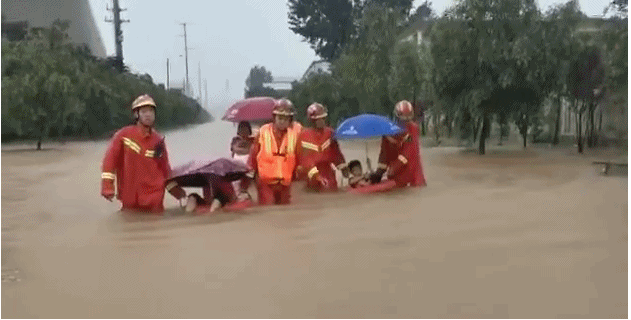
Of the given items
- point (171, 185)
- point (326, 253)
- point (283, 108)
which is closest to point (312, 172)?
point (283, 108)

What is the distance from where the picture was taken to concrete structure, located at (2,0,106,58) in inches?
184

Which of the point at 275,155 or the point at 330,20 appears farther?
the point at 330,20

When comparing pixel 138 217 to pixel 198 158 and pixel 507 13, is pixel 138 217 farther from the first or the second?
pixel 507 13

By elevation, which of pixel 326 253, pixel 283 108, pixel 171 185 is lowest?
pixel 326 253

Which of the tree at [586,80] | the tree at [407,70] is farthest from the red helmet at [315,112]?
the tree at [407,70]

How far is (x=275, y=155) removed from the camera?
232 inches

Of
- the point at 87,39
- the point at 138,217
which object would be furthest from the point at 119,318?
the point at 87,39

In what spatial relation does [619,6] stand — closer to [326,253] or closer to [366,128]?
[366,128]

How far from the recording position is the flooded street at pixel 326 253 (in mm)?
3223

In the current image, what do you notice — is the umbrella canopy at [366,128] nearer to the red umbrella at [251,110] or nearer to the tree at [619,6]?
the red umbrella at [251,110]

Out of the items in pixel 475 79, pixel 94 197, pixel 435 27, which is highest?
pixel 435 27

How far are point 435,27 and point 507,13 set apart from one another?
3.19 feet

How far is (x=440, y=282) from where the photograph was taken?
3.56 metres

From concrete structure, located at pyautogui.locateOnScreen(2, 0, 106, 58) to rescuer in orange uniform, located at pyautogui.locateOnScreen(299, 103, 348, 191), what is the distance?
6.14 ft
